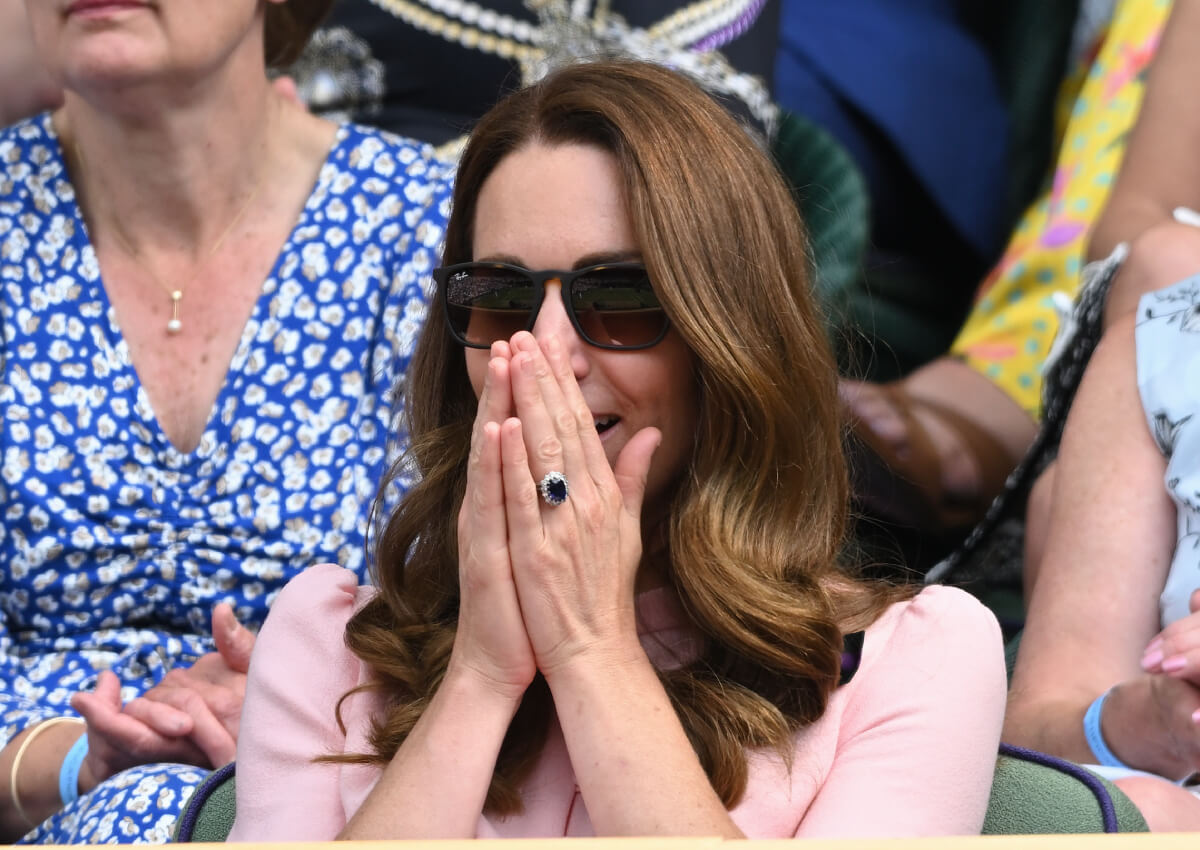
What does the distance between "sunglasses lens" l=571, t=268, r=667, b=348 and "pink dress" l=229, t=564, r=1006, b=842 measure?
25cm

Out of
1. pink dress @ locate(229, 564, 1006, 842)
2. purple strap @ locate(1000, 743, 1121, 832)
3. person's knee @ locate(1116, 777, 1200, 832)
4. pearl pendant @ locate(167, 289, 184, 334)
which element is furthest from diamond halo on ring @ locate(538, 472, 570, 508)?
pearl pendant @ locate(167, 289, 184, 334)

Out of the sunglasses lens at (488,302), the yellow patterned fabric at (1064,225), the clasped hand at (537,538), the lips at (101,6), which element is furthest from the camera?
the yellow patterned fabric at (1064,225)

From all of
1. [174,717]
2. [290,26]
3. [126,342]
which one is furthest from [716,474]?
[290,26]

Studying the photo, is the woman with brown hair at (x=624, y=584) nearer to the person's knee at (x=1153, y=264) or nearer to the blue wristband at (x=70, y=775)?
the blue wristband at (x=70, y=775)

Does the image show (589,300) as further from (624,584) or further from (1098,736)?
(1098,736)

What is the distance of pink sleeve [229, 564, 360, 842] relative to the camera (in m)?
1.37

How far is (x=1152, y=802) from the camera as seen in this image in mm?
1443

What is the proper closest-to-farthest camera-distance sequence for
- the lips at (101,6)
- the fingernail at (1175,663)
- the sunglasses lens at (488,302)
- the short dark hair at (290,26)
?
the sunglasses lens at (488,302), the fingernail at (1175,663), the lips at (101,6), the short dark hair at (290,26)

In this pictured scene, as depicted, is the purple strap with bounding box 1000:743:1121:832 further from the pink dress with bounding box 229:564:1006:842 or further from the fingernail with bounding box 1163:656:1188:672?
the fingernail with bounding box 1163:656:1188:672

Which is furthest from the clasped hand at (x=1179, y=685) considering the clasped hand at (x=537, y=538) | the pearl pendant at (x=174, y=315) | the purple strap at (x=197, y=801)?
the pearl pendant at (x=174, y=315)

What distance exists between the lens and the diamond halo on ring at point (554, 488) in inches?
50.3

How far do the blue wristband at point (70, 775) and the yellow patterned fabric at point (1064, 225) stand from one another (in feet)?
5.38

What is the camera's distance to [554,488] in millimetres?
1283

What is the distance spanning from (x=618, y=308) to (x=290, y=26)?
1.17 meters
